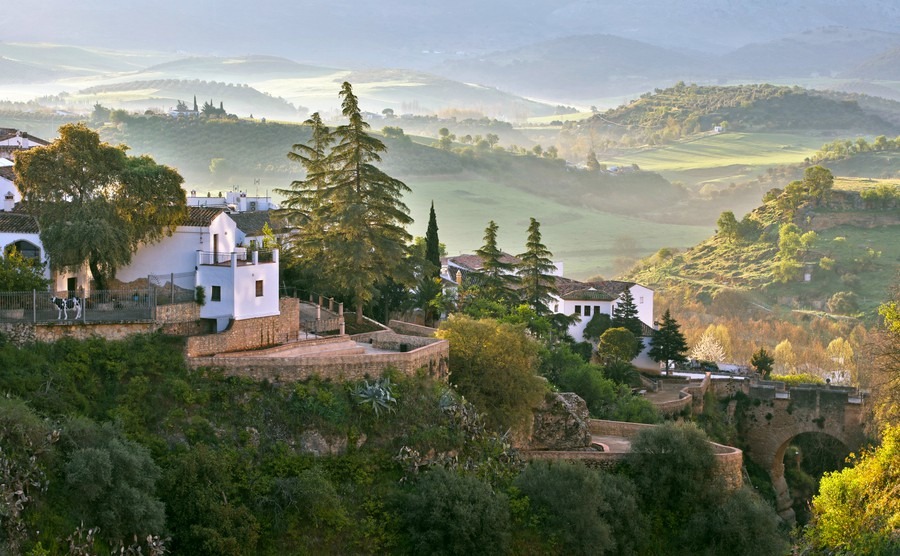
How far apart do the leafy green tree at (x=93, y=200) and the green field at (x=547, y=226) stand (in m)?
84.3

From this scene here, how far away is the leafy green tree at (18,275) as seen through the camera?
3042 centimetres

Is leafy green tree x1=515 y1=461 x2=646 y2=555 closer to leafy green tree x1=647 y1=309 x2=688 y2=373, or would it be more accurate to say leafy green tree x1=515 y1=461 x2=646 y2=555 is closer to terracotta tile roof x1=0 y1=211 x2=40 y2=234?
terracotta tile roof x1=0 y1=211 x2=40 y2=234

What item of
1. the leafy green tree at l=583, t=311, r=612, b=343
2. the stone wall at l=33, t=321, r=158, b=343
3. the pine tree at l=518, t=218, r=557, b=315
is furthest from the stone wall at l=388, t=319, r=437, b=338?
the leafy green tree at l=583, t=311, r=612, b=343

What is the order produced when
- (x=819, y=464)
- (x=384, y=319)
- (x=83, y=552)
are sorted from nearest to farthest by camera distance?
(x=83, y=552) < (x=384, y=319) < (x=819, y=464)

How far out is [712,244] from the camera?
115438 mm

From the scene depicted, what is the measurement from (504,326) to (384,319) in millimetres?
8569

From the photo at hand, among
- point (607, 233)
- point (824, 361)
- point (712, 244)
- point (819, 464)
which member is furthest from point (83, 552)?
point (607, 233)

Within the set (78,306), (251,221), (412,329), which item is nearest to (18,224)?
(78,306)

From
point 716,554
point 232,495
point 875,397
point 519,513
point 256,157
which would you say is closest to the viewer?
point 232,495

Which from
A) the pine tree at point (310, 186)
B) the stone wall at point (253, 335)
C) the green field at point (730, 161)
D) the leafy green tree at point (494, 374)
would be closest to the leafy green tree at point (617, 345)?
the pine tree at point (310, 186)

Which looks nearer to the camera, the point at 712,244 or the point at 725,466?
the point at 725,466

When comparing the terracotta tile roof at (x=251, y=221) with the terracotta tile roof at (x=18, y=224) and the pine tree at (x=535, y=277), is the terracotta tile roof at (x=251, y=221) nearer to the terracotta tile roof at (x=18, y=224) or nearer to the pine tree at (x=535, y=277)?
the pine tree at (x=535, y=277)

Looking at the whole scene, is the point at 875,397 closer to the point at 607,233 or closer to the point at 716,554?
the point at 716,554

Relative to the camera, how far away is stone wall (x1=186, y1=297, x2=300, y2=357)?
31453 mm
